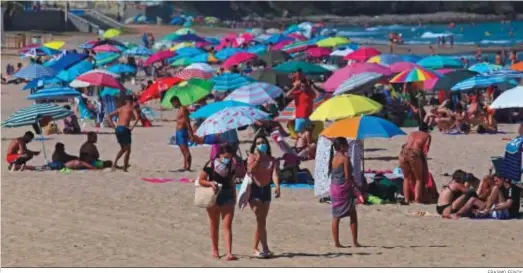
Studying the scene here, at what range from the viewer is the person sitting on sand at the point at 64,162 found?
15062mm

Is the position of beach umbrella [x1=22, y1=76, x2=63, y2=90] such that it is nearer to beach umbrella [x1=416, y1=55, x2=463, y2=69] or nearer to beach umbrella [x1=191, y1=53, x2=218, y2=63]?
beach umbrella [x1=191, y1=53, x2=218, y2=63]

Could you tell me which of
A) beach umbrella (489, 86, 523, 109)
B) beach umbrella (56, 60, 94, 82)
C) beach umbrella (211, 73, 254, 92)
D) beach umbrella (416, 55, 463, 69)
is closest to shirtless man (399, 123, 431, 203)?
beach umbrella (489, 86, 523, 109)

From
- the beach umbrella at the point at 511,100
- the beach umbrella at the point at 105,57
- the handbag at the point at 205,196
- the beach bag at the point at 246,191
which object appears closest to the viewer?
the handbag at the point at 205,196

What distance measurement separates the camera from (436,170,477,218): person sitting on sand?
1130cm

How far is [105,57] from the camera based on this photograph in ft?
113

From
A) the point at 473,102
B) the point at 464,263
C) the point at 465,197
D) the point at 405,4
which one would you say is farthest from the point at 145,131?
the point at 405,4

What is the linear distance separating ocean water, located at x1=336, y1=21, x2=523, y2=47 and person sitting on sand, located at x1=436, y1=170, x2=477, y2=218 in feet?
174

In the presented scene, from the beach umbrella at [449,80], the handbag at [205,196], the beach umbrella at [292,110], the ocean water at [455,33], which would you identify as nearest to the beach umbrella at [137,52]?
the beach umbrella at [449,80]

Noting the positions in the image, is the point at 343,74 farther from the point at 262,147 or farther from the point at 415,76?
the point at 262,147

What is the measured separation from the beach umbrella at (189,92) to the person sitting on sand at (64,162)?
298cm

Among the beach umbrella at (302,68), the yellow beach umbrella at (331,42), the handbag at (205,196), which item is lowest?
the handbag at (205,196)

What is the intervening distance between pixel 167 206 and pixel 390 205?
2.42 metres

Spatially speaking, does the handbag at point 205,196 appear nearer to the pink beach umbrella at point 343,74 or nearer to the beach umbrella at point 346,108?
the beach umbrella at point 346,108

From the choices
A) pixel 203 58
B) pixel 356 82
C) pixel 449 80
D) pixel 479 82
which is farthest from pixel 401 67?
pixel 203 58
